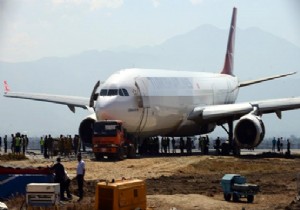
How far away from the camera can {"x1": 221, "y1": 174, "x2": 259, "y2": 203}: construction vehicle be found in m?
22.9

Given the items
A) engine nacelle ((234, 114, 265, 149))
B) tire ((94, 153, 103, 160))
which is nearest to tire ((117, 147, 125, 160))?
tire ((94, 153, 103, 160))

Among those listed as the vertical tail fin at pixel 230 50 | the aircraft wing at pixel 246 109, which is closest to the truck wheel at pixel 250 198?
the aircraft wing at pixel 246 109

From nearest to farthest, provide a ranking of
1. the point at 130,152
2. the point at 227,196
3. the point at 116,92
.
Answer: the point at 227,196 → the point at 116,92 → the point at 130,152

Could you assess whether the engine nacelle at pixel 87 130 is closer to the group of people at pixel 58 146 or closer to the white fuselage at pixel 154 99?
the group of people at pixel 58 146

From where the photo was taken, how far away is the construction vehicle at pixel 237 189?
2288cm

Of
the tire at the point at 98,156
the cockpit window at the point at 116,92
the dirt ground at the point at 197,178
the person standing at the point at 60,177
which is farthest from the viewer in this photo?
the cockpit window at the point at 116,92

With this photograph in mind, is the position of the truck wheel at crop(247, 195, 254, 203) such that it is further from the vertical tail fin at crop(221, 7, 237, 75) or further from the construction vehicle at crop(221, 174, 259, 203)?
the vertical tail fin at crop(221, 7, 237, 75)

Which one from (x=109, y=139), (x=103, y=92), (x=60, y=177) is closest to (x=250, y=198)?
(x=60, y=177)

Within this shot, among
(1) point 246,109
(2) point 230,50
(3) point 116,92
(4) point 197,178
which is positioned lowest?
(4) point 197,178

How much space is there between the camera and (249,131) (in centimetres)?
4072

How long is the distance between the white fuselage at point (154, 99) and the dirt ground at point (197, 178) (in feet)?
9.50

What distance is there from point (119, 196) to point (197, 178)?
41.0ft

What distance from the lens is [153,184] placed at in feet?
90.1

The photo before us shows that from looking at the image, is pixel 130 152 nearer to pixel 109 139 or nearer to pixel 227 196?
pixel 109 139
